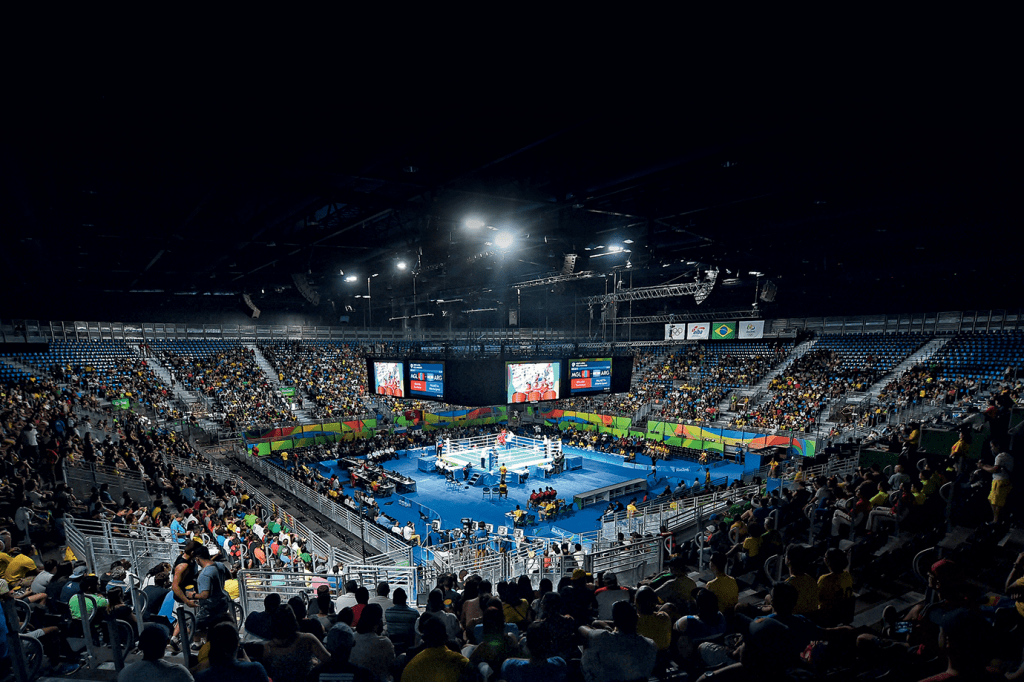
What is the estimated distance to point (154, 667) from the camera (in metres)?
2.94

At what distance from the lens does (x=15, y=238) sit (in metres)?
12.9

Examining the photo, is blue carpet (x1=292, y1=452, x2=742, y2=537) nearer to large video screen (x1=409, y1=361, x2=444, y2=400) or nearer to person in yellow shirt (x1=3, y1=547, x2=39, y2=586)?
large video screen (x1=409, y1=361, x2=444, y2=400)

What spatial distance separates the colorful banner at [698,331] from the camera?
103 ft

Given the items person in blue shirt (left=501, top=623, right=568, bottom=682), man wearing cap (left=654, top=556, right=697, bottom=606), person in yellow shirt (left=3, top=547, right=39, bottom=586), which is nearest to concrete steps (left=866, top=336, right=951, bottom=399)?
man wearing cap (left=654, top=556, right=697, bottom=606)

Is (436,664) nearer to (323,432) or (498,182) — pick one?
(498,182)

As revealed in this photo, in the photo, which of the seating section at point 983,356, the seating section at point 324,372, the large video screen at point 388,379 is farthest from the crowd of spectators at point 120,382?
the seating section at point 983,356

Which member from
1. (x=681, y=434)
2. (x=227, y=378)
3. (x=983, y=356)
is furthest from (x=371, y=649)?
(x=983, y=356)

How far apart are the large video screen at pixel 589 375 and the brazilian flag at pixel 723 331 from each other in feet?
63.2

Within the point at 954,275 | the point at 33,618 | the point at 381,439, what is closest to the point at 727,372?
the point at 954,275

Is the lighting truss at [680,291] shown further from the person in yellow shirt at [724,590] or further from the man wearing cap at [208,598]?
the man wearing cap at [208,598]

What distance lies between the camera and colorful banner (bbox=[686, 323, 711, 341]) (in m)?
31.3

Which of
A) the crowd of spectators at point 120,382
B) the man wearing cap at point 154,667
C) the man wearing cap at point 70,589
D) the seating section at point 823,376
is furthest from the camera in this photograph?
the seating section at point 823,376

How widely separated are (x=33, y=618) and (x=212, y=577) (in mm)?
1922

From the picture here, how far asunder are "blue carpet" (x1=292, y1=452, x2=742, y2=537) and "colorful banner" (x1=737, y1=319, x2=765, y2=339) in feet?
30.5
